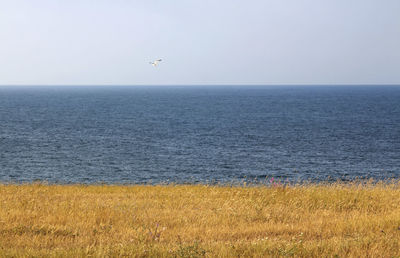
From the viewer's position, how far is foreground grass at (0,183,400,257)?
7.18 meters

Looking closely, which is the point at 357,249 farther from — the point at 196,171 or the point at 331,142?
the point at 331,142

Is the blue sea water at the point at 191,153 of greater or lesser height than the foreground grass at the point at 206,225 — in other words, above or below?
below

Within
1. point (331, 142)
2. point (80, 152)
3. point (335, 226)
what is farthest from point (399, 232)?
point (331, 142)

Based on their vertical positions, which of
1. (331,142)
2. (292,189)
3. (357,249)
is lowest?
(331,142)

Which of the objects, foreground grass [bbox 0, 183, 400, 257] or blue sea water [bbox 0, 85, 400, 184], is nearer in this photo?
foreground grass [bbox 0, 183, 400, 257]

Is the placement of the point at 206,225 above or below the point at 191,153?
above

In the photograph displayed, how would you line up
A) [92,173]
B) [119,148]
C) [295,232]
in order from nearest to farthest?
[295,232]
[92,173]
[119,148]

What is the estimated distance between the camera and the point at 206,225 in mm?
9492

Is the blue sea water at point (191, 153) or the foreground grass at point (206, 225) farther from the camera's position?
the blue sea water at point (191, 153)

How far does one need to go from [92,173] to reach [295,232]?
3560cm

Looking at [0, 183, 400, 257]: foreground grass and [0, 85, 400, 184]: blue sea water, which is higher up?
[0, 183, 400, 257]: foreground grass

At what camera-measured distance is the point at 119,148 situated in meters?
57.8

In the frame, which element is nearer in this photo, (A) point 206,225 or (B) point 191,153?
(A) point 206,225

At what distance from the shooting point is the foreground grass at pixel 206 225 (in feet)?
23.6
